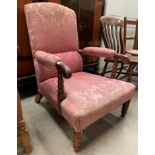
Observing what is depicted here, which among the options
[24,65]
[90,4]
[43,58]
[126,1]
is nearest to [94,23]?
[90,4]

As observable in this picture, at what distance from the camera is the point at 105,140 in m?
1.29

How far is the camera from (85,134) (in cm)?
135

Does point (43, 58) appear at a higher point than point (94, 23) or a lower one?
lower

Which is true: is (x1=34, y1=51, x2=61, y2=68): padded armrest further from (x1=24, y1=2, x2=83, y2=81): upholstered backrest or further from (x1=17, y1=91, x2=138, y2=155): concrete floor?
(x1=17, y1=91, x2=138, y2=155): concrete floor

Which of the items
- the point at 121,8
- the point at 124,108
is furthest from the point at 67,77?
the point at 121,8

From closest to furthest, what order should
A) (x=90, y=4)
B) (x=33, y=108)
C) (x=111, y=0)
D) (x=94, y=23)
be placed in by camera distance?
(x=33, y=108), (x=90, y=4), (x=94, y=23), (x=111, y=0)

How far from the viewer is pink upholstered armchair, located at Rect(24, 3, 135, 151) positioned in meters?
1.04

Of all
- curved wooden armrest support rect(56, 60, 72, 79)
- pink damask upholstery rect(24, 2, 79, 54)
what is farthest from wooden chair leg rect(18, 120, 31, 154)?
pink damask upholstery rect(24, 2, 79, 54)

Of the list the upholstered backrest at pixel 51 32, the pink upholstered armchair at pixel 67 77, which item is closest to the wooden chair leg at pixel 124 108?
the pink upholstered armchair at pixel 67 77

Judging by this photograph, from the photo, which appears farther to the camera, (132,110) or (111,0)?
(111,0)

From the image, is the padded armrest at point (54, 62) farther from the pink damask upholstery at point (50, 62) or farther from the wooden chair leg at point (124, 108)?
the wooden chair leg at point (124, 108)

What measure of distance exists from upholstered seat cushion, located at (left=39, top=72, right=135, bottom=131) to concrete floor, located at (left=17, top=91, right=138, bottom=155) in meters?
0.26

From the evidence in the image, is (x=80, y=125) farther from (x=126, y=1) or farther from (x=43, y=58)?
(x=126, y=1)
